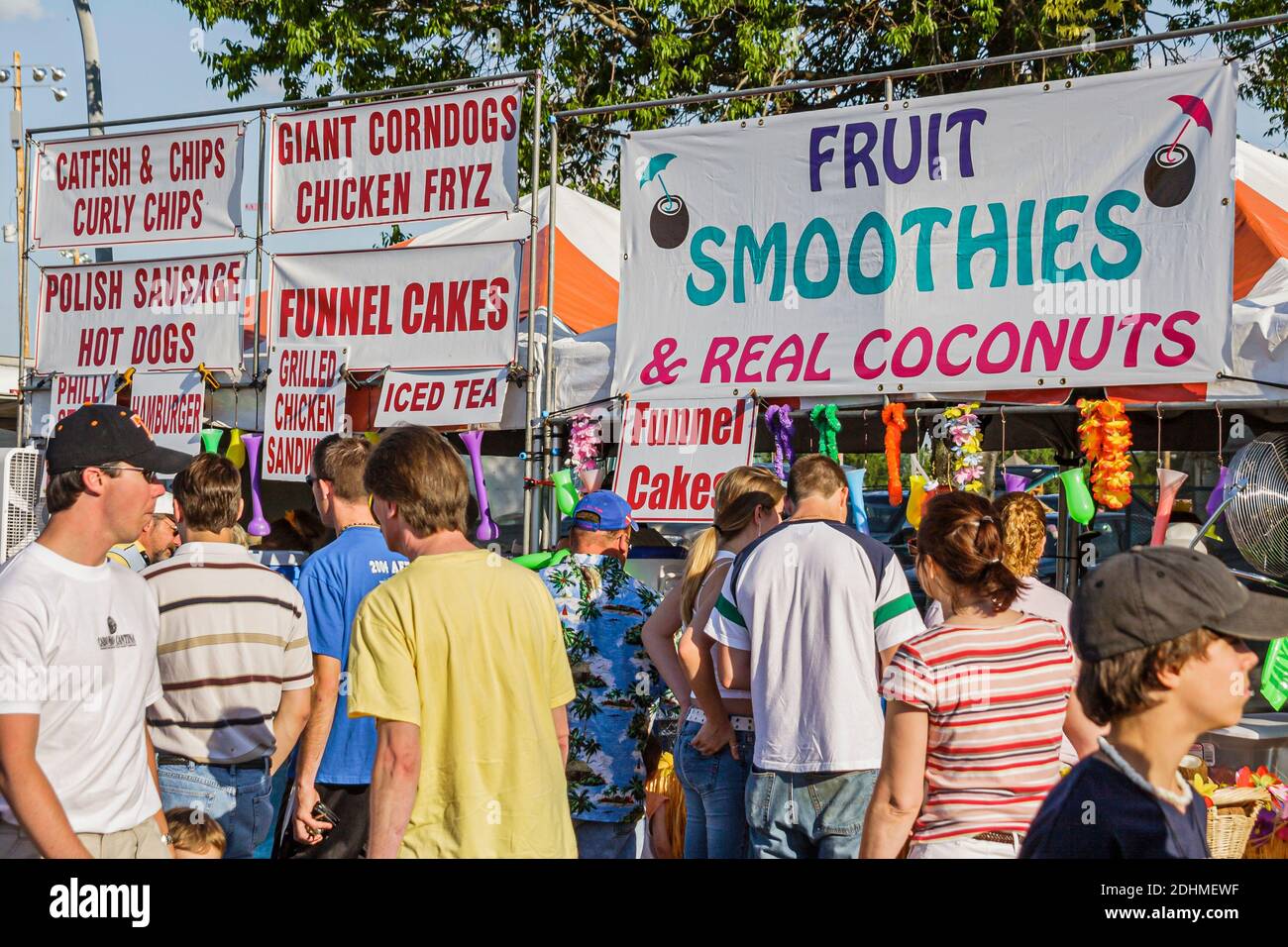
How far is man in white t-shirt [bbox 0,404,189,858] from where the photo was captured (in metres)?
2.82

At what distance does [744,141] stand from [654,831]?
384cm

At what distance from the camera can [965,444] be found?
21.8ft

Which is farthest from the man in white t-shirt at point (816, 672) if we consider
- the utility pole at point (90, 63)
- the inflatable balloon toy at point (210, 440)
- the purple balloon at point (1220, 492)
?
the utility pole at point (90, 63)

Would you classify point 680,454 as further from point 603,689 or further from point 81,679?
point 81,679

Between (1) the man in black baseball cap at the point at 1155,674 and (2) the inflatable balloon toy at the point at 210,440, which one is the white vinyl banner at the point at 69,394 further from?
(1) the man in black baseball cap at the point at 1155,674

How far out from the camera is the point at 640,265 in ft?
25.3

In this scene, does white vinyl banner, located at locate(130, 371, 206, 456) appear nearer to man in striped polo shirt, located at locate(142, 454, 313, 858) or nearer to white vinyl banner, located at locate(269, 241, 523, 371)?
white vinyl banner, located at locate(269, 241, 523, 371)

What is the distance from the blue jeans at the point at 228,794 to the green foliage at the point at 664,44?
10505 mm

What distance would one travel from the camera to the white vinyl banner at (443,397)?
7.88 meters

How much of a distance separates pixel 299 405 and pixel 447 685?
5.64 meters

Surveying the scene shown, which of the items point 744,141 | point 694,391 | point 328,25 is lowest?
point 694,391

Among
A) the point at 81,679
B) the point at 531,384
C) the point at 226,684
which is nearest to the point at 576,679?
the point at 226,684

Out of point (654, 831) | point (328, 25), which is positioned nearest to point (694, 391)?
point (654, 831)
